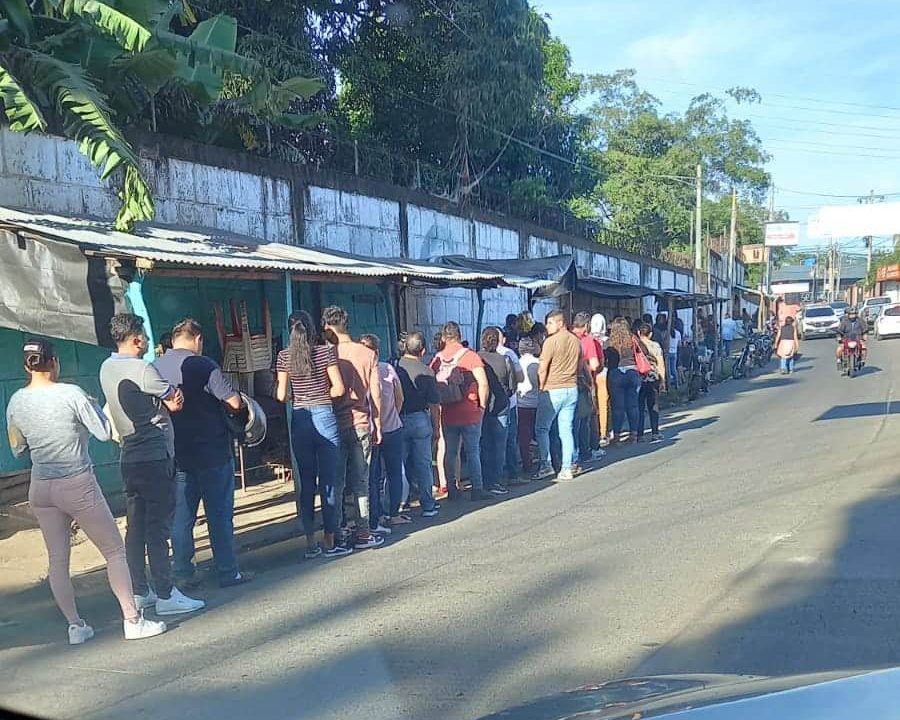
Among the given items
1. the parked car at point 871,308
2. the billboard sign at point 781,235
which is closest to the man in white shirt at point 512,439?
the billboard sign at point 781,235

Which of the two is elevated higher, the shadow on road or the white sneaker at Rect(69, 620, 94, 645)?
the shadow on road

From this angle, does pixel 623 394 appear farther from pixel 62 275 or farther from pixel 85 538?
pixel 62 275

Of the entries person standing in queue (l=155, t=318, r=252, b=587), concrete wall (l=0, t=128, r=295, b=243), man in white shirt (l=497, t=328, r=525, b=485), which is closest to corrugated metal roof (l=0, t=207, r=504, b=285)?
concrete wall (l=0, t=128, r=295, b=243)

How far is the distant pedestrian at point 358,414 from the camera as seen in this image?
24.7ft

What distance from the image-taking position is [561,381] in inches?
407

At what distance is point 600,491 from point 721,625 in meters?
4.37

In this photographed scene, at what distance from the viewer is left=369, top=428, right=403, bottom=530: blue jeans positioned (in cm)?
816

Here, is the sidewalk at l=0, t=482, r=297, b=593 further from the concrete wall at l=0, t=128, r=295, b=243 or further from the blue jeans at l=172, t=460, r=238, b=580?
the concrete wall at l=0, t=128, r=295, b=243

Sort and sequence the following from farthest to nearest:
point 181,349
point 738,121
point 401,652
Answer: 1. point 738,121
2. point 181,349
3. point 401,652

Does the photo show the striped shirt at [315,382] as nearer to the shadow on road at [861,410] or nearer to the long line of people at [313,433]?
the long line of people at [313,433]

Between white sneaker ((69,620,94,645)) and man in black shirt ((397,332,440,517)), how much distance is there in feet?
12.2

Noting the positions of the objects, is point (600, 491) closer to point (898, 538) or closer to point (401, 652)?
point (898, 538)

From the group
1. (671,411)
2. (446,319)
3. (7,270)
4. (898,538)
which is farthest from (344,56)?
(898,538)

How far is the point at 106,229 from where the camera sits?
7.77 metres
